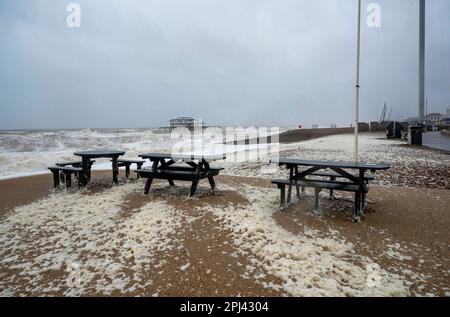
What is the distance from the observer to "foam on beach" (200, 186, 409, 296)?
2.77 m

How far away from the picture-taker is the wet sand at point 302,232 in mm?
2863

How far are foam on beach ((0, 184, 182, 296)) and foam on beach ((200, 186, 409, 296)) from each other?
1171 mm

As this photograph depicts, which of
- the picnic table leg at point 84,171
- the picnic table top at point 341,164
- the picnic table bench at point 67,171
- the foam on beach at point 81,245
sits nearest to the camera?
the foam on beach at point 81,245

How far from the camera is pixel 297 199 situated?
19.7ft

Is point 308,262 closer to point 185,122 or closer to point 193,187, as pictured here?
point 193,187

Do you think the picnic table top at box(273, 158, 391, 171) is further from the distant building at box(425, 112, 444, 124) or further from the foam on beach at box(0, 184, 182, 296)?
the distant building at box(425, 112, 444, 124)

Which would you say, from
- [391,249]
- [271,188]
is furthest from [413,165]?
[391,249]

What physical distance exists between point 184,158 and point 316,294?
4.12 m

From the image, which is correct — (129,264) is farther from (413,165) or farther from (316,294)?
(413,165)

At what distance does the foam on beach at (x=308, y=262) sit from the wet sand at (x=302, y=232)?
149 millimetres

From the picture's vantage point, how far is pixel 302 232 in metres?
4.17

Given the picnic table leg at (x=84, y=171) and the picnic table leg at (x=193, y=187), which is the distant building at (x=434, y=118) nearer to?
the picnic table leg at (x=193, y=187)

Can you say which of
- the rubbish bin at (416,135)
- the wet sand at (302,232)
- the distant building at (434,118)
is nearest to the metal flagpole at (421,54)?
the rubbish bin at (416,135)
